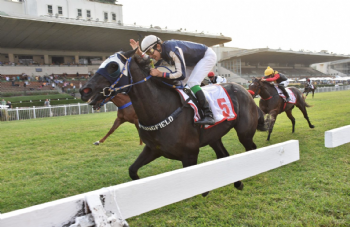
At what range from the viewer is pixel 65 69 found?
127 feet

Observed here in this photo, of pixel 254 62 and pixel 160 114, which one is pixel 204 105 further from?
pixel 254 62

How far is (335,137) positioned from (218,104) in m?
1.50

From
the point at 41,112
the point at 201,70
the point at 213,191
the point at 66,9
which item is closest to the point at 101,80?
the point at 201,70

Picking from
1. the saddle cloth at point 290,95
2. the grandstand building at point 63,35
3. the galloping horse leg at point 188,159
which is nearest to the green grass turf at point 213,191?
the galloping horse leg at point 188,159

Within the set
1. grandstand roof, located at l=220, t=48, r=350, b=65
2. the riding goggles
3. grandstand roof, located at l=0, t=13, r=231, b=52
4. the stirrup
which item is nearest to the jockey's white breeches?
the stirrup

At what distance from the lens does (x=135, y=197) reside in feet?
4.83

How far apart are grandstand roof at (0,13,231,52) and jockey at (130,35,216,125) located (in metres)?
28.5

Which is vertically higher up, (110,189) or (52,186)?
(110,189)

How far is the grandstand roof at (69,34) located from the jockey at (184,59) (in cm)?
Answer: 2850

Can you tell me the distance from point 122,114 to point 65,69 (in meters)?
36.6

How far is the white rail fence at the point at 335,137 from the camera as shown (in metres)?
2.42

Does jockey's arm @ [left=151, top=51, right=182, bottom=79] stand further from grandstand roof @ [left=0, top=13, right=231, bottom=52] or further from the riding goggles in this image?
grandstand roof @ [left=0, top=13, right=231, bottom=52]

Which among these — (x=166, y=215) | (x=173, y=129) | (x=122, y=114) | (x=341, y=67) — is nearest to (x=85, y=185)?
(x=166, y=215)

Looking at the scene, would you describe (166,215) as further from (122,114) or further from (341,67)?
(341,67)
